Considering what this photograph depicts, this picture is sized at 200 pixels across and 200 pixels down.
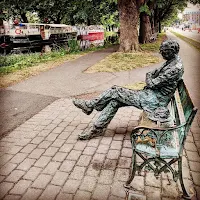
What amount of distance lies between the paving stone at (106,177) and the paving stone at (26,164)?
3.66 feet

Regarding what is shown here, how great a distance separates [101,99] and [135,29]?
13.1 metres

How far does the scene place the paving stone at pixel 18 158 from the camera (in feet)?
12.6

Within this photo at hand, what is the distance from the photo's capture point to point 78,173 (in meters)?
3.47

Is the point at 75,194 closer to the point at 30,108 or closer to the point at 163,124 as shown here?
the point at 163,124

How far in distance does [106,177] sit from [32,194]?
990mm

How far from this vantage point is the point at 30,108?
6504mm

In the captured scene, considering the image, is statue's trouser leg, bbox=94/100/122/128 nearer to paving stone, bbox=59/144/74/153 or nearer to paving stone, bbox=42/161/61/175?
paving stone, bbox=59/144/74/153

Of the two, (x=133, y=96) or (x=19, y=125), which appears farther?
(x=19, y=125)

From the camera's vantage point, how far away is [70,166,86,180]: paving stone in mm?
3385

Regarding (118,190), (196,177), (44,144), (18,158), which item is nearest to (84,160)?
(118,190)

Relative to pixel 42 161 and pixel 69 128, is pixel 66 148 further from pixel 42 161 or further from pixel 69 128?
pixel 69 128

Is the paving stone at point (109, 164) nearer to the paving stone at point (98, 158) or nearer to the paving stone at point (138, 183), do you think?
the paving stone at point (98, 158)

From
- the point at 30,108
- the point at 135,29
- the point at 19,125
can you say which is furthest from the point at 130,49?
the point at 19,125

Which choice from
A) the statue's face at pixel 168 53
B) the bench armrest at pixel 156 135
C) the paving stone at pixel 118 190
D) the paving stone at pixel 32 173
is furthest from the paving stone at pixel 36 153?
the statue's face at pixel 168 53
